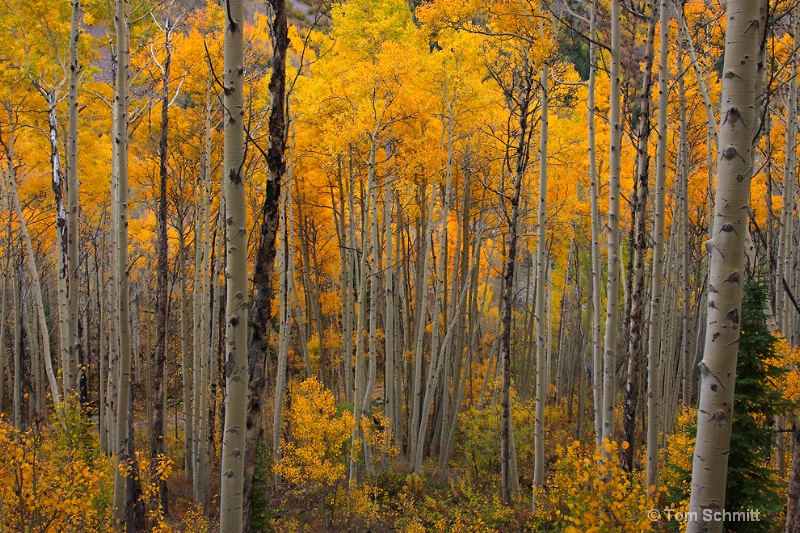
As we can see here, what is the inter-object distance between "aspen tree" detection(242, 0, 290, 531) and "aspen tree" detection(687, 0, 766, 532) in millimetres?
2541

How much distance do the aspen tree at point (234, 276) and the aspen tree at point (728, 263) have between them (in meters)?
2.25

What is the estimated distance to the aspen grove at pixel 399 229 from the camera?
3244 mm

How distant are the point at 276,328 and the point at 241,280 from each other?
55.3 ft

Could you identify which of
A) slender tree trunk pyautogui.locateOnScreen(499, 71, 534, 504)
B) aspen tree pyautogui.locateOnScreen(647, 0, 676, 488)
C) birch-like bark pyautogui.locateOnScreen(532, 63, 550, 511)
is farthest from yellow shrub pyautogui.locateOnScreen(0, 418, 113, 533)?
slender tree trunk pyautogui.locateOnScreen(499, 71, 534, 504)

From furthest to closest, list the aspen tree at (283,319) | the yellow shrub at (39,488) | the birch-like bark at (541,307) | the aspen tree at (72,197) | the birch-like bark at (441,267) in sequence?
the birch-like bark at (441,267) < the aspen tree at (283,319) < the birch-like bark at (541,307) < the aspen tree at (72,197) < the yellow shrub at (39,488)

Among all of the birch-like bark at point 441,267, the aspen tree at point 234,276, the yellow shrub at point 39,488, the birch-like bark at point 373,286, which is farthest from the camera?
the birch-like bark at point 441,267

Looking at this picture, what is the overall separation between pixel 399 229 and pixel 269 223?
27.7 ft

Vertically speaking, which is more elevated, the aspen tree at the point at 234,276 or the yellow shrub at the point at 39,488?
the aspen tree at the point at 234,276

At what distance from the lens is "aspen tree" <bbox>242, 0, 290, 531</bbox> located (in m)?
3.43

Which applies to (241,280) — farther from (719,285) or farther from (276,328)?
(276,328)

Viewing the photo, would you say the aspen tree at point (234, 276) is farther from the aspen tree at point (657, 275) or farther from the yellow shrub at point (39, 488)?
the aspen tree at point (657, 275)

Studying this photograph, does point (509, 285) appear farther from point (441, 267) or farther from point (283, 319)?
point (283, 319)

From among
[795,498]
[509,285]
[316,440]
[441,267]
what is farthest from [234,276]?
[441,267]

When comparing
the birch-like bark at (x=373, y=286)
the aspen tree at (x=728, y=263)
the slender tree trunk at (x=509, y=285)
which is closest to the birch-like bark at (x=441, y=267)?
the birch-like bark at (x=373, y=286)
